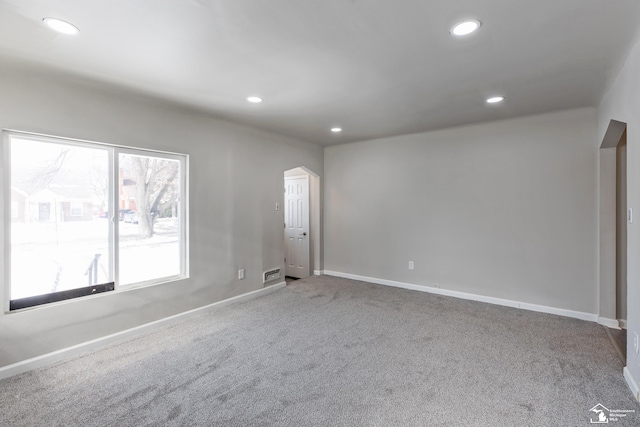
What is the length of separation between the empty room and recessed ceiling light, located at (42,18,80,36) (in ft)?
0.09

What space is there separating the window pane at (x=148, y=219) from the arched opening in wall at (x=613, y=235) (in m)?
5.00

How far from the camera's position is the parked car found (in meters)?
3.26

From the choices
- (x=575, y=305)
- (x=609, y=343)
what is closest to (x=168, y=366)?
(x=609, y=343)

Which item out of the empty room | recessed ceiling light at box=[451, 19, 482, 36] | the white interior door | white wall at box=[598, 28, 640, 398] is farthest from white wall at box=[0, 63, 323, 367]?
white wall at box=[598, 28, 640, 398]

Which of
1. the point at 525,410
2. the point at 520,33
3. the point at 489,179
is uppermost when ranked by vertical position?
the point at 520,33

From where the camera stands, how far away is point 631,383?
7.32 ft

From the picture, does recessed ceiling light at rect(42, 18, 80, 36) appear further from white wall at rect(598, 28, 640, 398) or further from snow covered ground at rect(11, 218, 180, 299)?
white wall at rect(598, 28, 640, 398)

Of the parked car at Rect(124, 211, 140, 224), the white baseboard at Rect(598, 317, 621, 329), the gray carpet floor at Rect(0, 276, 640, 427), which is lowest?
the gray carpet floor at Rect(0, 276, 640, 427)

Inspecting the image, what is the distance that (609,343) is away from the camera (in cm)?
300

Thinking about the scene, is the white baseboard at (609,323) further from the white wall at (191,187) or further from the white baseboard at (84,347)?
the white baseboard at (84,347)

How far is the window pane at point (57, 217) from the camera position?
259 cm

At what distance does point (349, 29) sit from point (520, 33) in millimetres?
1135

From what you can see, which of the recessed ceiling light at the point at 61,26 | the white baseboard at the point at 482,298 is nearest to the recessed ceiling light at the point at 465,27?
the recessed ceiling light at the point at 61,26

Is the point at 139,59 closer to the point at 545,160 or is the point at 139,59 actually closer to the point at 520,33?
the point at 520,33
